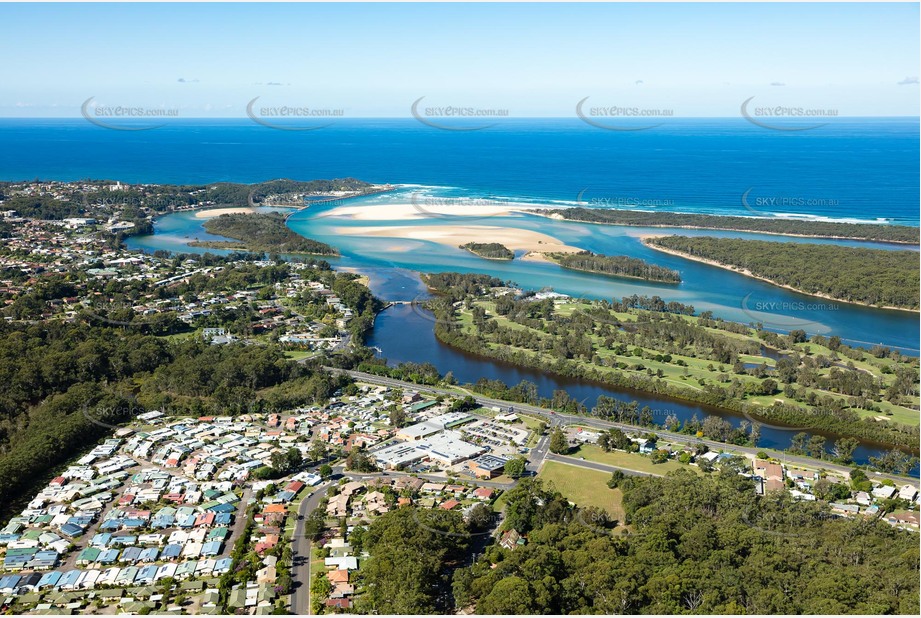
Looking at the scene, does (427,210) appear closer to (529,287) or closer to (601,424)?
(529,287)

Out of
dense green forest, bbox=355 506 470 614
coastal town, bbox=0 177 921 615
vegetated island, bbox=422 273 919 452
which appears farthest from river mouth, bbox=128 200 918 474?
dense green forest, bbox=355 506 470 614

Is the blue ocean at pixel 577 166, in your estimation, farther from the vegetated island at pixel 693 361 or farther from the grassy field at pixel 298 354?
the grassy field at pixel 298 354

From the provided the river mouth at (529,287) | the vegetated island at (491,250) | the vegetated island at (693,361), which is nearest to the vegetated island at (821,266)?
the river mouth at (529,287)

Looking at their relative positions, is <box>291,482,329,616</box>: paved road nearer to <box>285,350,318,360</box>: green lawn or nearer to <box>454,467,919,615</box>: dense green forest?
<box>454,467,919,615</box>: dense green forest

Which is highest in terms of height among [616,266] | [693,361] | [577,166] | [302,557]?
[577,166]

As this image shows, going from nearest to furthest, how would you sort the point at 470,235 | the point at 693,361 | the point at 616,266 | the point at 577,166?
the point at 693,361 < the point at 616,266 < the point at 470,235 < the point at 577,166

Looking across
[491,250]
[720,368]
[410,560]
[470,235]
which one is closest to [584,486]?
[410,560]
